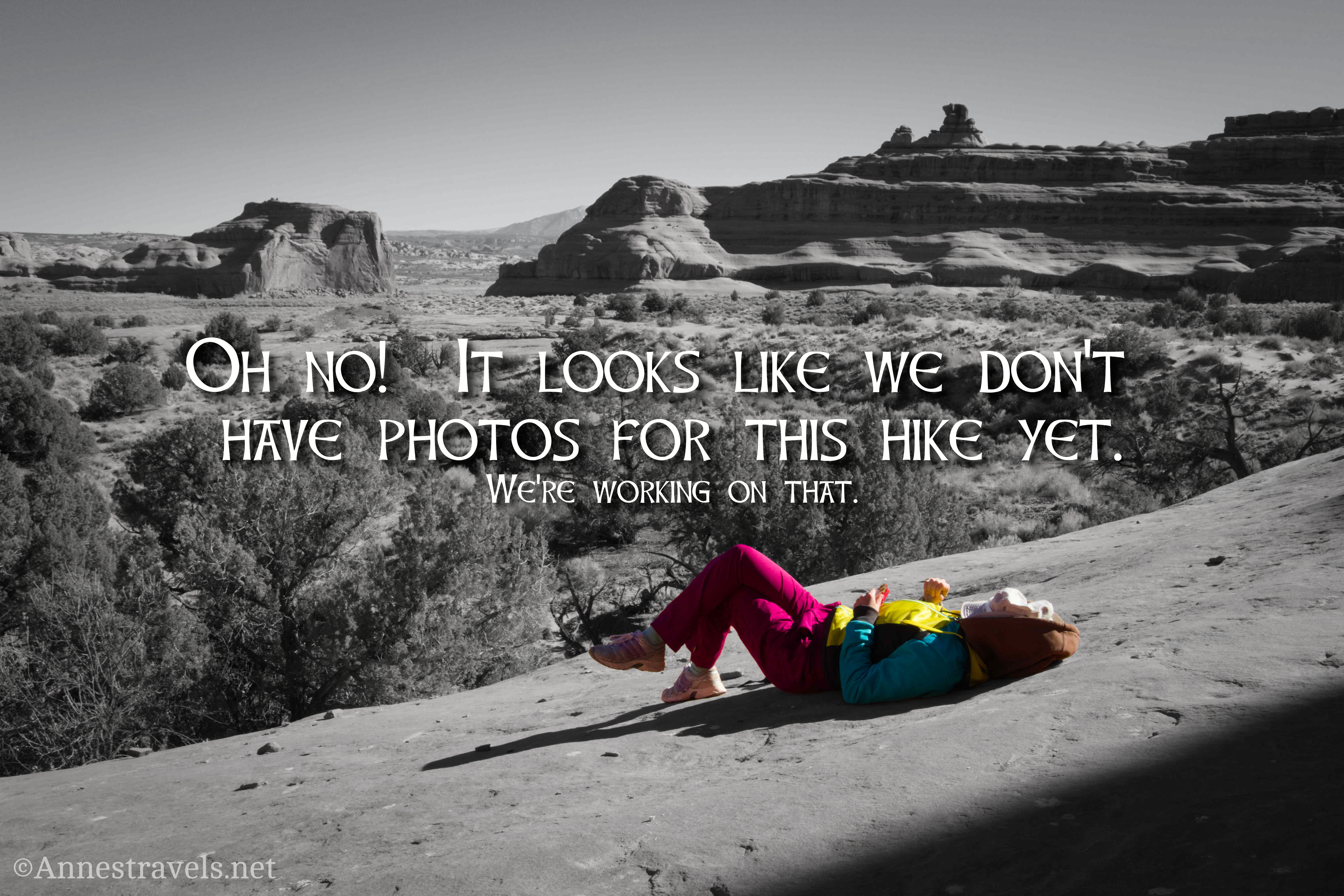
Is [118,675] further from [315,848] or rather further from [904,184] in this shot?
[904,184]

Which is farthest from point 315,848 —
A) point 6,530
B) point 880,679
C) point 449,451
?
point 449,451

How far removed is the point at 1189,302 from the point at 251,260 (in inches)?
2988

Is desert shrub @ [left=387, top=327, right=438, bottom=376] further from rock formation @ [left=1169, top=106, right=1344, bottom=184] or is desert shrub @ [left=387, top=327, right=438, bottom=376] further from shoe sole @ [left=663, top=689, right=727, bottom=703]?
rock formation @ [left=1169, top=106, right=1344, bottom=184]

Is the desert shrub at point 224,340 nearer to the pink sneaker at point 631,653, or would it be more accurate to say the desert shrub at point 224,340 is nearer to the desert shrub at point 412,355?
the desert shrub at point 412,355

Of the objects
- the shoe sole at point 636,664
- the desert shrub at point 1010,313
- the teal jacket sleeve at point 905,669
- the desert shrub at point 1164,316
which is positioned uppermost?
the desert shrub at point 1010,313

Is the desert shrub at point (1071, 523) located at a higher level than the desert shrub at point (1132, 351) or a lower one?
lower

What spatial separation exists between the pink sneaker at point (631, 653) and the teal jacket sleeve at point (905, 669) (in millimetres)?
1155

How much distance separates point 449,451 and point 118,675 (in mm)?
14906

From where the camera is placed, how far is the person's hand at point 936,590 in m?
4.33

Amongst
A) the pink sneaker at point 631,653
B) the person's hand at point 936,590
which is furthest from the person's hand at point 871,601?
the pink sneaker at point 631,653

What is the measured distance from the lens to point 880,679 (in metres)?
3.69

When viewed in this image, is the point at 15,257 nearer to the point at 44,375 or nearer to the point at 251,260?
the point at 251,260

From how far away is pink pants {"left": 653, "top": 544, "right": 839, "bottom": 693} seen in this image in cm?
411

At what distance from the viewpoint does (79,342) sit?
3309 centimetres
